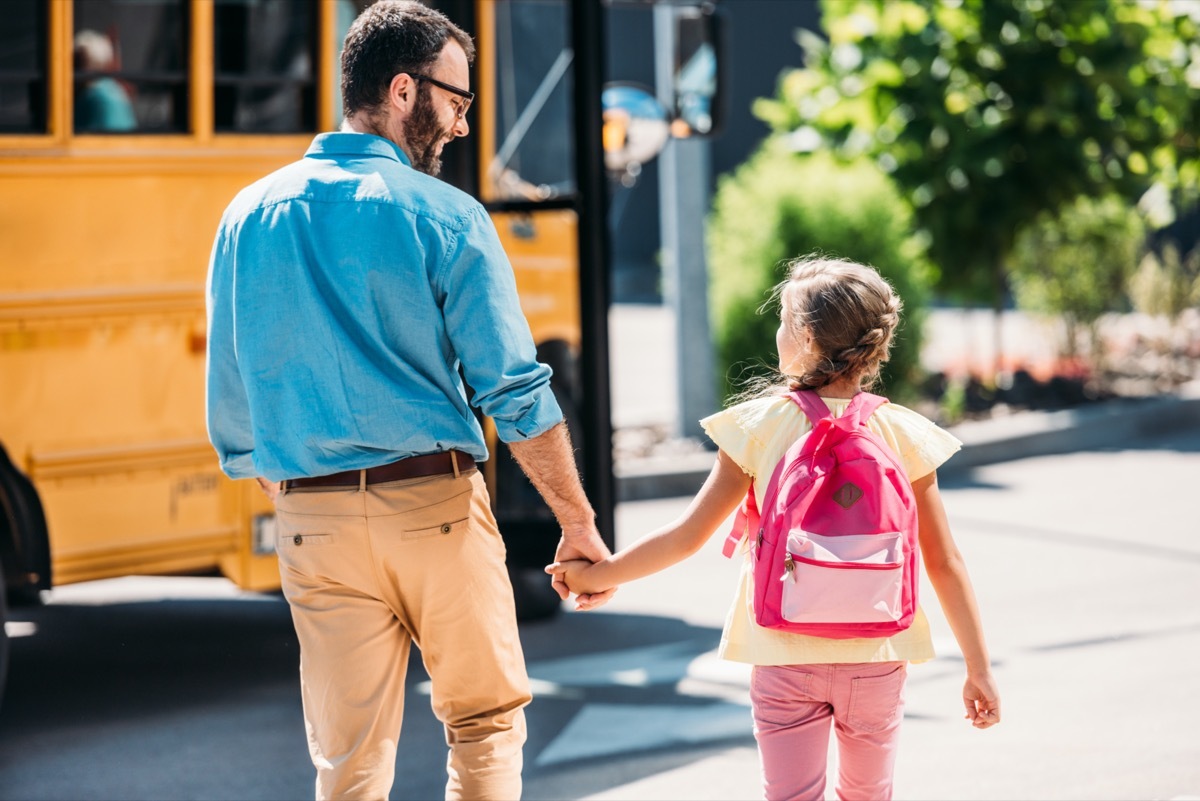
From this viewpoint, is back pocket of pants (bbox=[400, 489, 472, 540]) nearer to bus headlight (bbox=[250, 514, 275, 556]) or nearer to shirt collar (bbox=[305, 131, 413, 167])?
shirt collar (bbox=[305, 131, 413, 167])

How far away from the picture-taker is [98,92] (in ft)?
17.7

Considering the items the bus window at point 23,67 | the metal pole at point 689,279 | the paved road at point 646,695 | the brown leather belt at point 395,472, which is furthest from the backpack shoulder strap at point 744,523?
the metal pole at point 689,279

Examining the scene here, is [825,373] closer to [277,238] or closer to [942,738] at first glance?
[277,238]

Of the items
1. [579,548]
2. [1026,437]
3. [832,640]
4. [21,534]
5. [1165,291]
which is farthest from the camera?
[1165,291]

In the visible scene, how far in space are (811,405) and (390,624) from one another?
2.96ft

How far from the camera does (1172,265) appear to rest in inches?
577

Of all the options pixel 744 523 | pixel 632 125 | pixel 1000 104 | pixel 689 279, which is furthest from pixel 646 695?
pixel 1000 104

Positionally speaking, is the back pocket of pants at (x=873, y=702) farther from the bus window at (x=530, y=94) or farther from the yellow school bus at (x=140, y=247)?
the bus window at (x=530, y=94)

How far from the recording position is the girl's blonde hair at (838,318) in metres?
2.98

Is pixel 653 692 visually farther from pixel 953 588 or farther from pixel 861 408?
pixel 861 408

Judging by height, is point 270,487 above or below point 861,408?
below

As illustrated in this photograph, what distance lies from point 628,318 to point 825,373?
17746 millimetres

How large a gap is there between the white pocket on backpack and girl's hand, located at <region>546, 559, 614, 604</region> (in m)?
0.55

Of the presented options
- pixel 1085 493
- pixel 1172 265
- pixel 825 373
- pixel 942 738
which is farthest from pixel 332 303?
pixel 1172 265
